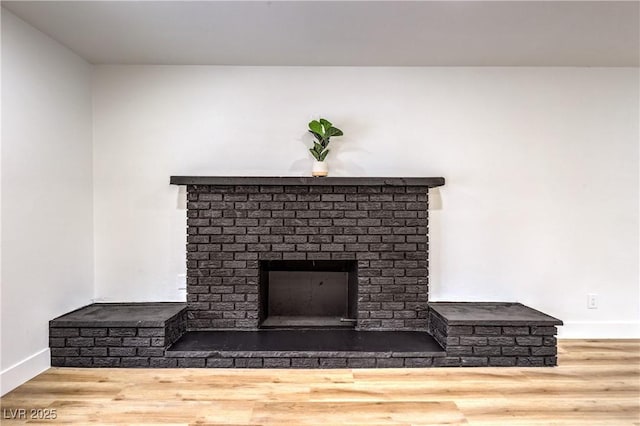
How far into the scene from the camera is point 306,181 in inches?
113

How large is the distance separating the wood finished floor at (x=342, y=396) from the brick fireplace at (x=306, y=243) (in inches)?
22.2

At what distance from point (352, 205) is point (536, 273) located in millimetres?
1641

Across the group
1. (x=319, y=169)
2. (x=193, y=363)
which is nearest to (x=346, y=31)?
(x=319, y=169)

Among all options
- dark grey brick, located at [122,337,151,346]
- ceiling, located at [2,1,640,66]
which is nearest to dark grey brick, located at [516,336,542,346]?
ceiling, located at [2,1,640,66]

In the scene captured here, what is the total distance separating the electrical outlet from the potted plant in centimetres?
239

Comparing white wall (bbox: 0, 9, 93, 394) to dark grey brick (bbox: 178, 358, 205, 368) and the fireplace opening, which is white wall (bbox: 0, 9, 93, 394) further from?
the fireplace opening

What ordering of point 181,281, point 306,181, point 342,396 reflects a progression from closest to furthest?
point 342,396 < point 306,181 < point 181,281

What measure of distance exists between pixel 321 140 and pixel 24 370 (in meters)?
2.45

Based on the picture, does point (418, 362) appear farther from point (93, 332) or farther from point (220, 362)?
point (93, 332)

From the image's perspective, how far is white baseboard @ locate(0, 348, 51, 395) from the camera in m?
2.15

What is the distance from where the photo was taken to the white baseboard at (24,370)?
2148mm

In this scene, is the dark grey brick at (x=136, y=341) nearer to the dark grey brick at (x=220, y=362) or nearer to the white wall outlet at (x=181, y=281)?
the dark grey brick at (x=220, y=362)

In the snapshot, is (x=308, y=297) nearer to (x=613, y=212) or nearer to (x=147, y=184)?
(x=147, y=184)

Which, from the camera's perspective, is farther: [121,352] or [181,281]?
[181,281]
